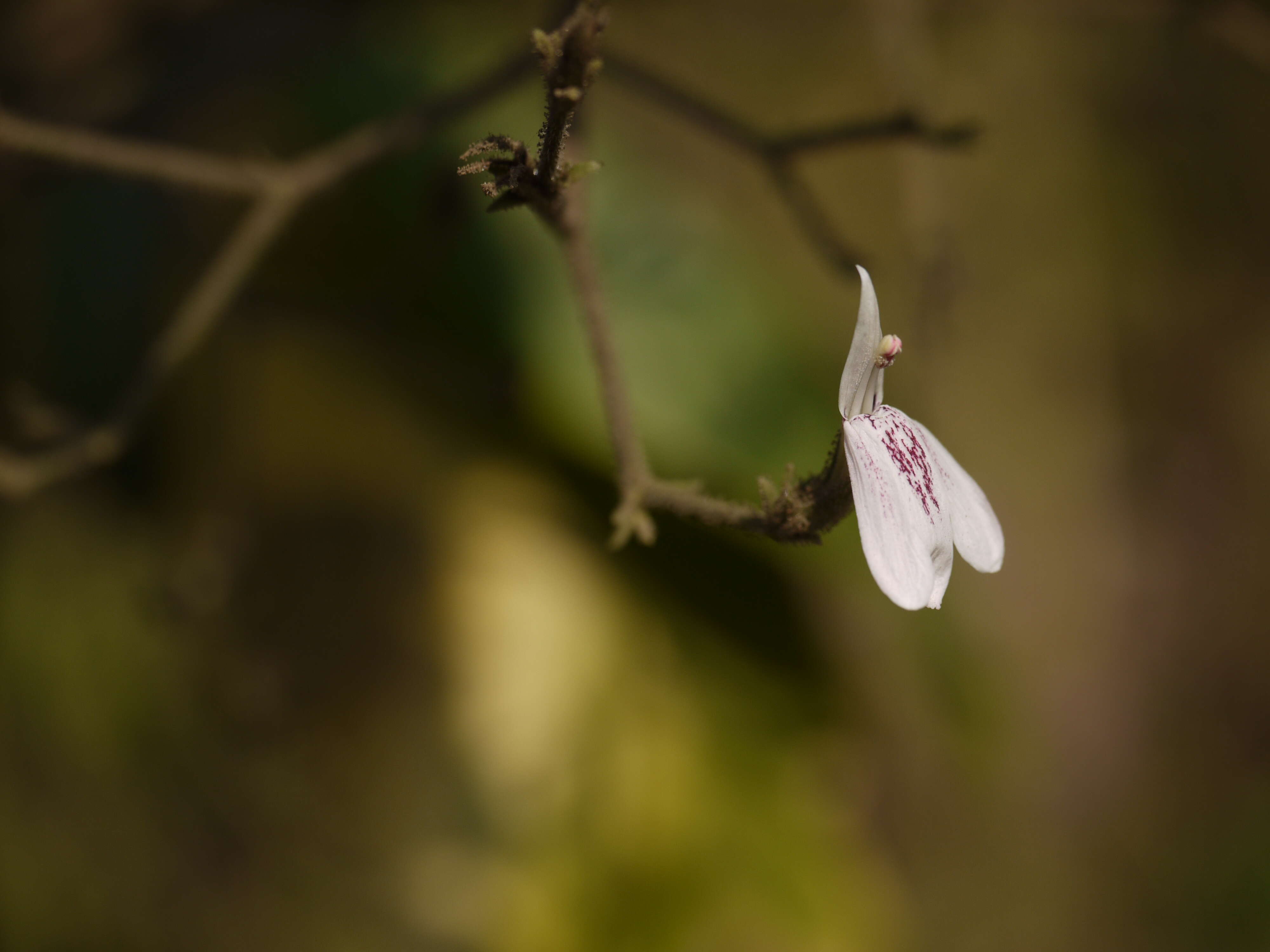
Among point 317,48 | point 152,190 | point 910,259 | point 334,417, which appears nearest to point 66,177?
point 152,190

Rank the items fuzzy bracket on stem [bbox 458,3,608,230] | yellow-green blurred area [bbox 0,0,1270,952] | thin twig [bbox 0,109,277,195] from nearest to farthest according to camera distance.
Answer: fuzzy bracket on stem [bbox 458,3,608,230], thin twig [bbox 0,109,277,195], yellow-green blurred area [bbox 0,0,1270,952]

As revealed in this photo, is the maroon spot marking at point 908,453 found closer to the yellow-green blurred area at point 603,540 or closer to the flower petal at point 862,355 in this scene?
the flower petal at point 862,355

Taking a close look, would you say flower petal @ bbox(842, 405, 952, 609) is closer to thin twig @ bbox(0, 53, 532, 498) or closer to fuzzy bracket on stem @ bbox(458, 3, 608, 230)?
fuzzy bracket on stem @ bbox(458, 3, 608, 230)

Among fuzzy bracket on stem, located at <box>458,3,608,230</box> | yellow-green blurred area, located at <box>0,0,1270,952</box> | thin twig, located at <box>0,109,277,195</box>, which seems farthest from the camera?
yellow-green blurred area, located at <box>0,0,1270,952</box>

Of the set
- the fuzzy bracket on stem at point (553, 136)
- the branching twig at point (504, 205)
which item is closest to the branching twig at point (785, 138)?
the branching twig at point (504, 205)

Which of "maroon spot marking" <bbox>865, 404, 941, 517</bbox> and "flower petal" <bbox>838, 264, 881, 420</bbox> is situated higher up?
"flower petal" <bbox>838, 264, 881, 420</bbox>

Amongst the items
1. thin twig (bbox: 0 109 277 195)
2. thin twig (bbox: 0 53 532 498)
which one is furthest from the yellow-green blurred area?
thin twig (bbox: 0 109 277 195)

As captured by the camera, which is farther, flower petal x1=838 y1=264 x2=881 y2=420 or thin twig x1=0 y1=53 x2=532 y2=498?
thin twig x1=0 y1=53 x2=532 y2=498
